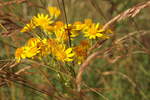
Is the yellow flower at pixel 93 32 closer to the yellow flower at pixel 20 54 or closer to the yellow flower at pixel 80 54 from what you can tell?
the yellow flower at pixel 80 54

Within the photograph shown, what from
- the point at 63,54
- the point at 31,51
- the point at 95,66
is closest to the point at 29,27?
the point at 31,51

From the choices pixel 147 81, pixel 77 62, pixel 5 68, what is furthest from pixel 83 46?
pixel 147 81

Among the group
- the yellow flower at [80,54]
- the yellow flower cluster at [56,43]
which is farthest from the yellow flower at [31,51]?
the yellow flower at [80,54]

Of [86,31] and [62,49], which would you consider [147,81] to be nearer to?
[86,31]

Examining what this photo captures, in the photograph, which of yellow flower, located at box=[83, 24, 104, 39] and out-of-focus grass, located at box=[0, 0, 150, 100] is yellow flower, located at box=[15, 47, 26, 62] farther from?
yellow flower, located at box=[83, 24, 104, 39]

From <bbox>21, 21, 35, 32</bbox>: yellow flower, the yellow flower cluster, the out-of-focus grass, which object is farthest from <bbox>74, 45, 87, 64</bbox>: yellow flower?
<bbox>21, 21, 35, 32</bbox>: yellow flower

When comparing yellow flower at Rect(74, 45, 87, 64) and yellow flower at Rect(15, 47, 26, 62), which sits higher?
yellow flower at Rect(15, 47, 26, 62)

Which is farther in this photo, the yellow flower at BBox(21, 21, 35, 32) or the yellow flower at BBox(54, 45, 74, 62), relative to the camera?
the yellow flower at BBox(21, 21, 35, 32)
